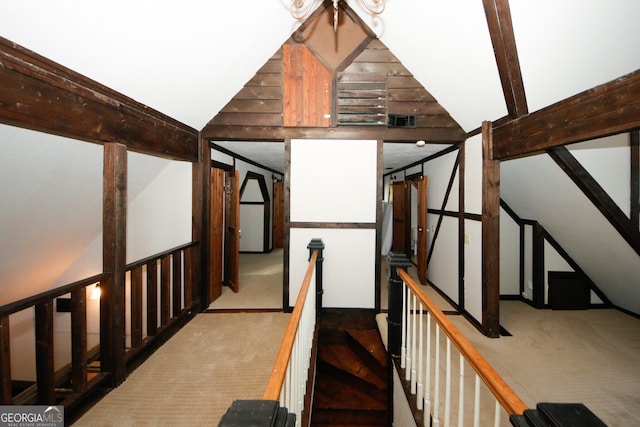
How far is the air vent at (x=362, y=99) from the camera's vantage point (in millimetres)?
3174

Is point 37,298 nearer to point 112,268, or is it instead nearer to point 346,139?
point 112,268

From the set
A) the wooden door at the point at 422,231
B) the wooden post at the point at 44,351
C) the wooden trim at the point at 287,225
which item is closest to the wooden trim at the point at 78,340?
the wooden post at the point at 44,351

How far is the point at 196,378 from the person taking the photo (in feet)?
6.86

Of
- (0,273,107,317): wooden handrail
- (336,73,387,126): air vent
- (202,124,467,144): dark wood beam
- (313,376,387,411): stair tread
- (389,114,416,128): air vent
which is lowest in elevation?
(313,376,387,411): stair tread

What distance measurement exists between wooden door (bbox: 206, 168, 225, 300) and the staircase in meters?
1.66

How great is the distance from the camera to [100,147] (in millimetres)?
2291

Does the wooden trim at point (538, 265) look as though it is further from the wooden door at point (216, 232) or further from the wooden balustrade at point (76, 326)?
the wooden balustrade at point (76, 326)

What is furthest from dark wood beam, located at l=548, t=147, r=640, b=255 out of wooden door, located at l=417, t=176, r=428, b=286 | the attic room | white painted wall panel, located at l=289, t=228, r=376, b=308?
wooden door, located at l=417, t=176, r=428, b=286

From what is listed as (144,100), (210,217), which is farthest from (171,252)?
(144,100)

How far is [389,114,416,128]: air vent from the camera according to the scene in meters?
3.21

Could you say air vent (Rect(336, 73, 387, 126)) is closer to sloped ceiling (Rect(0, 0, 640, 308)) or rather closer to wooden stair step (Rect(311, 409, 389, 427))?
sloped ceiling (Rect(0, 0, 640, 308))

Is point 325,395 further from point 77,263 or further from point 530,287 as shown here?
point 77,263

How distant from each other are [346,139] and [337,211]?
966 millimetres

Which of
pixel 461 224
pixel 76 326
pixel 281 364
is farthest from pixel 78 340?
pixel 461 224
